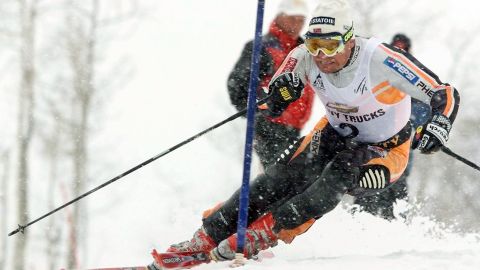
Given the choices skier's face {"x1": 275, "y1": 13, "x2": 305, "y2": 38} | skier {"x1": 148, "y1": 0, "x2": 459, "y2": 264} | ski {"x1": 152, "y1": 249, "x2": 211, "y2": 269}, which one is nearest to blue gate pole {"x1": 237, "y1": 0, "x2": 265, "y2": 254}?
skier {"x1": 148, "y1": 0, "x2": 459, "y2": 264}

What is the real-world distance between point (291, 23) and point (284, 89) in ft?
4.12

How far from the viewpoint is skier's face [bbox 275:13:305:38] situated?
554cm

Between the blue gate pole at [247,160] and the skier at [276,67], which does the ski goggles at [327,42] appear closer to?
the blue gate pole at [247,160]

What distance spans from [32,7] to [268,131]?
9096mm

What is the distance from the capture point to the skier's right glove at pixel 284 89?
4469 mm

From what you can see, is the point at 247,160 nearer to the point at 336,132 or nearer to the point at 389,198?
the point at 336,132

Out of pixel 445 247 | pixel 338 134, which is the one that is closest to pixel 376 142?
pixel 338 134

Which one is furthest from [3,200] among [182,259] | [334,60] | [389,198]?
[334,60]

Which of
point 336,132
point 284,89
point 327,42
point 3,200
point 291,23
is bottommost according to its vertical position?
point 336,132

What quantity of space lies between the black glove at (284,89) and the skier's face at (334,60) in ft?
0.67

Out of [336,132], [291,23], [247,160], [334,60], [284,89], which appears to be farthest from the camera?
[291,23]

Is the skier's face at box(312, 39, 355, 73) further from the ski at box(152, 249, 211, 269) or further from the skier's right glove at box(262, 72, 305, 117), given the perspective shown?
the ski at box(152, 249, 211, 269)

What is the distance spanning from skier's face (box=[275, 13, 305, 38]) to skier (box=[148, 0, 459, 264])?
933 mm

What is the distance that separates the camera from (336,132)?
4.74 meters
